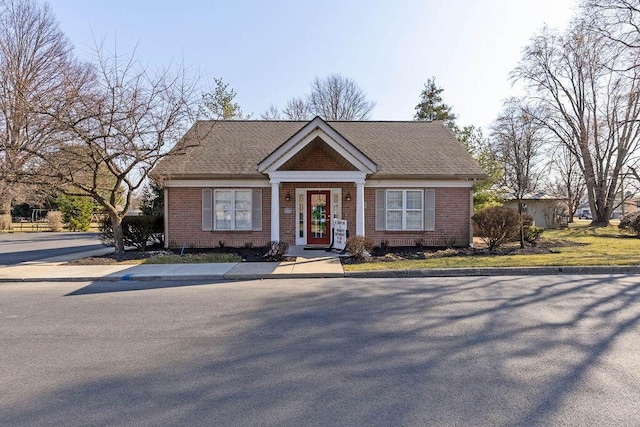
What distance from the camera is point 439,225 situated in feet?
51.7

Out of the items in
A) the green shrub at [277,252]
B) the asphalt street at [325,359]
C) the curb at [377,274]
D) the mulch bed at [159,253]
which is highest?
the green shrub at [277,252]

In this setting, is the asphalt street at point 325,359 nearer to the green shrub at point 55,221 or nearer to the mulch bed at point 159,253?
the mulch bed at point 159,253

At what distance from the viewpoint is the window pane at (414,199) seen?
15758 mm

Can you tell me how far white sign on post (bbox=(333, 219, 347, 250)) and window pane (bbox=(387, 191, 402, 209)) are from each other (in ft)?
7.96

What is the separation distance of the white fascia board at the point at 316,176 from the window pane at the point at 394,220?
→ 2.44 m

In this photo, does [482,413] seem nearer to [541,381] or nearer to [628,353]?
[541,381]

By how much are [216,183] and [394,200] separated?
23.3 ft

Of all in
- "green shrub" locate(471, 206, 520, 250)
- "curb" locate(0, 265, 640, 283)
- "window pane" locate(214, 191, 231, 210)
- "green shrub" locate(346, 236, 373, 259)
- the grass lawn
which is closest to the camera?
"curb" locate(0, 265, 640, 283)

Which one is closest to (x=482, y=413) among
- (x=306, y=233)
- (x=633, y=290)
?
(x=633, y=290)

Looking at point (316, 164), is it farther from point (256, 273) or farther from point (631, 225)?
point (631, 225)

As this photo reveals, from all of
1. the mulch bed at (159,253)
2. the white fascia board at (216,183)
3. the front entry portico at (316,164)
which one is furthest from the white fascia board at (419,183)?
the mulch bed at (159,253)

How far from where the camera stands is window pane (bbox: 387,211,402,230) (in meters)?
15.8

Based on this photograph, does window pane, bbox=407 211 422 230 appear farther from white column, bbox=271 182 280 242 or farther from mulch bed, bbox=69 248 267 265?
mulch bed, bbox=69 248 267 265

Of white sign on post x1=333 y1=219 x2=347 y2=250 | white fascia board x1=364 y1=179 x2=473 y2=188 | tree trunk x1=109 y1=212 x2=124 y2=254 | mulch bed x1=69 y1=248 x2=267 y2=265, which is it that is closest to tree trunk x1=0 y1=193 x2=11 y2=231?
tree trunk x1=109 y1=212 x2=124 y2=254
